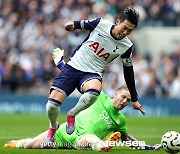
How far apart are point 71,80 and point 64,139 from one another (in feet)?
3.30

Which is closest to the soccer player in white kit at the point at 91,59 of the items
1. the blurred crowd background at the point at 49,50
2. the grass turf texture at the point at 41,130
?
the grass turf texture at the point at 41,130

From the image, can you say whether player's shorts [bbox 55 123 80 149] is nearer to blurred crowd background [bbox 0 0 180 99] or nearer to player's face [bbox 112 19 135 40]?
player's face [bbox 112 19 135 40]

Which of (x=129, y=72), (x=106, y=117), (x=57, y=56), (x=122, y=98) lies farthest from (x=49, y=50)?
(x=122, y=98)

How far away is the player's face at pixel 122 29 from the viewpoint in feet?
37.7

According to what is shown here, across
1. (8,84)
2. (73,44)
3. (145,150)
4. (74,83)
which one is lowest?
(145,150)

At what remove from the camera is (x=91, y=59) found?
11844mm

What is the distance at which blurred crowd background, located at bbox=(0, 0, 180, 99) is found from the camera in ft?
88.1

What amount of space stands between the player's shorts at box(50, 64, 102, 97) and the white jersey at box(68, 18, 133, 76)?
0.29ft

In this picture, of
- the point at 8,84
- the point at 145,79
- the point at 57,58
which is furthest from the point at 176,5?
the point at 57,58

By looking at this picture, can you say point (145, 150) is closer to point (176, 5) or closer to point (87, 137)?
point (87, 137)

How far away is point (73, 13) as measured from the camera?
2916cm

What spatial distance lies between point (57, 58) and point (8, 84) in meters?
14.5

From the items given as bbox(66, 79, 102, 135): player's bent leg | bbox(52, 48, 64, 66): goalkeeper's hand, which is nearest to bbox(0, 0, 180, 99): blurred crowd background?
bbox(52, 48, 64, 66): goalkeeper's hand

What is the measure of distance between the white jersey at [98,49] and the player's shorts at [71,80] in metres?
0.09
